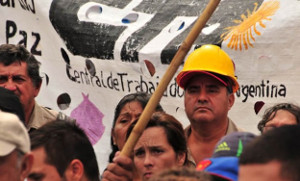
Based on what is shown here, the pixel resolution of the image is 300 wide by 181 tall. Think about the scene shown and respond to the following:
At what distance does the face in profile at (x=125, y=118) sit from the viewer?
19.6 feet

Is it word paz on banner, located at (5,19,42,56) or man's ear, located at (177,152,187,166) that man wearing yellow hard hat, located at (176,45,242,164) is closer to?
man's ear, located at (177,152,187,166)

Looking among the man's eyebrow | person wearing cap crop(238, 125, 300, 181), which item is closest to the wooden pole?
the man's eyebrow

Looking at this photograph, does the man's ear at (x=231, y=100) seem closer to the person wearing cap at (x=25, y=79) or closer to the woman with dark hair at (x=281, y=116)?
the woman with dark hair at (x=281, y=116)

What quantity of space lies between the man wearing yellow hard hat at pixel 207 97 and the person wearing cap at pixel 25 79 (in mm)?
1084

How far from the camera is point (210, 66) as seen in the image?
5.92m

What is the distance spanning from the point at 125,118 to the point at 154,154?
0.95 metres

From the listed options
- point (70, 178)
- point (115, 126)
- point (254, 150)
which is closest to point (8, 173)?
point (70, 178)

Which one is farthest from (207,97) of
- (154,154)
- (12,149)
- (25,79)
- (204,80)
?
(12,149)

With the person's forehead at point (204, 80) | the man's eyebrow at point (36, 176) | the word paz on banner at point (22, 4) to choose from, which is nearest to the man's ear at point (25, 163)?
the man's eyebrow at point (36, 176)

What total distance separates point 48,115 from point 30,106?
148mm

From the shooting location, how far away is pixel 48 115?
6520 millimetres

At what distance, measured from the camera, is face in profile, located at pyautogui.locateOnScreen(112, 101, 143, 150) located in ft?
19.6

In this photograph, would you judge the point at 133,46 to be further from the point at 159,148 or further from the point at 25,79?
the point at 159,148

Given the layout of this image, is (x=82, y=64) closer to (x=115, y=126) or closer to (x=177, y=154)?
(x=115, y=126)
